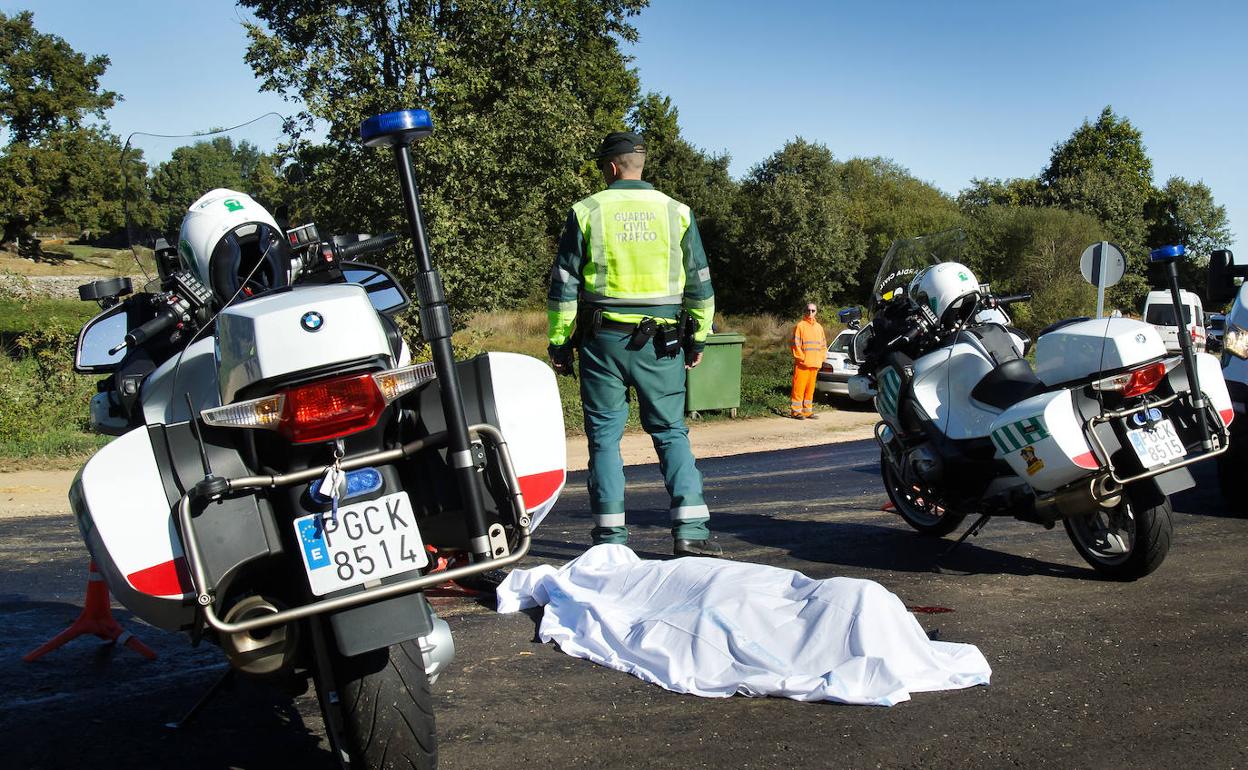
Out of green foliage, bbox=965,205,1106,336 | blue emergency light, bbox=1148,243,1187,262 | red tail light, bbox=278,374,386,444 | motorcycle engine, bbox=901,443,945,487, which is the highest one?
red tail light, bbox=278,374,386,444

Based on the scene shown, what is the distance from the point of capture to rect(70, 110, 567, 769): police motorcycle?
289 cm

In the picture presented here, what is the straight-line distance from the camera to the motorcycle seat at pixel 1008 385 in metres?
5.79

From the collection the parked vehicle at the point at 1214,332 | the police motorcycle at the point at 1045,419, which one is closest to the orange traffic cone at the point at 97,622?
the police motorcycle at the point at 1045,419

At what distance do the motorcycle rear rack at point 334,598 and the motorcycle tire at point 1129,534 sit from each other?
3.51 m

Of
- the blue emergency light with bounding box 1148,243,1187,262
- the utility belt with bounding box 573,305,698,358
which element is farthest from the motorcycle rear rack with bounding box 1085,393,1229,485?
the utility belt with bounding box 573,305,698,358

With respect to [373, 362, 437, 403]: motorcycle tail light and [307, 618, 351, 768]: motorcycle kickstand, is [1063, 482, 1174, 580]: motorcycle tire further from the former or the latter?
[307, 618, 351, 768]: motorcycle kickstand

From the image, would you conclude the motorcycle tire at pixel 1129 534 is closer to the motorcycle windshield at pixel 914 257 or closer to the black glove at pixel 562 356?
the motorcycle windshield at pixel 914 257

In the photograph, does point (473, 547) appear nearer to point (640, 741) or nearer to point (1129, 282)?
point (640, 741)

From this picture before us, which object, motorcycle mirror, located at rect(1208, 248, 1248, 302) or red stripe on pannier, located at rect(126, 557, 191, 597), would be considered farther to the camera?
motorcycle mirror, located at rect(1208, 248, 1248, 302)

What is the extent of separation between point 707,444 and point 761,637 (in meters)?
11.4

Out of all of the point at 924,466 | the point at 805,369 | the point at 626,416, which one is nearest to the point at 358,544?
the point at 626,416

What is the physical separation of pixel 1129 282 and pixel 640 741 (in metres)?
52.4

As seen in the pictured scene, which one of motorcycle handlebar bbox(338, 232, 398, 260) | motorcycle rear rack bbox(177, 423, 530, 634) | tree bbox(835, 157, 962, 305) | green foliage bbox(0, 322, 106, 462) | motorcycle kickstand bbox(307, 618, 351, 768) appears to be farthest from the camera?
tree bbox(835, 157, 962, 305)

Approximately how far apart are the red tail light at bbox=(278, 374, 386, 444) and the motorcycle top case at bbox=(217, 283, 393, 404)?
0.06 metres
